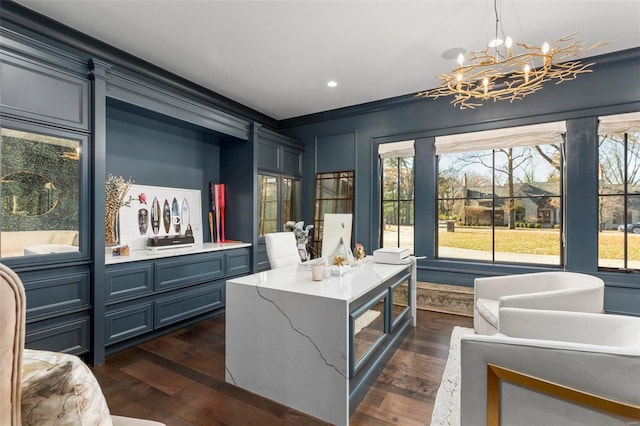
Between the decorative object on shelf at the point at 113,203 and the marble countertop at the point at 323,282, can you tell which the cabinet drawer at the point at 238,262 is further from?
the marble countertop at the point at 323,282

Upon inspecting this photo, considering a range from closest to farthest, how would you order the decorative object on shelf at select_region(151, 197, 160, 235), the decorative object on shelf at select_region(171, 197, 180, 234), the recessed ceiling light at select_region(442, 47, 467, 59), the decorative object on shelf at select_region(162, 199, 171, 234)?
the recessed ceiling light at select_region(442, 47, 467, 59) → the decorative object on shelf at select_region(151, 197, 160, 235) → the decorative object on shelf at select_region(162, 199, 171, 234) → the decorative object on shelf at select_region(171, 197, 180, 234)

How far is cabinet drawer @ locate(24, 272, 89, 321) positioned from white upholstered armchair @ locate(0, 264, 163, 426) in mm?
1967

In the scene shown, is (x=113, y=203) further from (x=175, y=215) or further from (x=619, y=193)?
(x=619, y=193)

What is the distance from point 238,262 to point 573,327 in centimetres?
342

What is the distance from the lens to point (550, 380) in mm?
1244

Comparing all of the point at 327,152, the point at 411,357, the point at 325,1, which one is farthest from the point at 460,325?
the point at 325,1

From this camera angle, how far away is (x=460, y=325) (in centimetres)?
344

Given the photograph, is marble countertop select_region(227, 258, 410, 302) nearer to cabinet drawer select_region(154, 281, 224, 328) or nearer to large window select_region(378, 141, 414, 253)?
cabinet drawer select_region(154, 281, 224, 328)

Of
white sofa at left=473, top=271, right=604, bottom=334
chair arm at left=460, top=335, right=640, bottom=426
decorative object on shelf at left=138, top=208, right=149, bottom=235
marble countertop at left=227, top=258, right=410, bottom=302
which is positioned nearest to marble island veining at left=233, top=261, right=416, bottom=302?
marble countertop at left=227, top=258, right=410, bottom=302

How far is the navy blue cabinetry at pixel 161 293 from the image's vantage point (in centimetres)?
274

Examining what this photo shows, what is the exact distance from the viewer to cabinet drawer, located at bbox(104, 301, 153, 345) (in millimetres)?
2691

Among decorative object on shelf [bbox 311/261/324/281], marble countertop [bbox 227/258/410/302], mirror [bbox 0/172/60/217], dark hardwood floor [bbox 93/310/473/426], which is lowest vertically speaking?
dark hardwood floor [bbox 93/310/473/426]

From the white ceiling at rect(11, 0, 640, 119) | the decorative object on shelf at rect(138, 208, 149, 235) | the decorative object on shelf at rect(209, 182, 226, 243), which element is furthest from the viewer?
the decorative object on shelf at rect(209, 182, 226, 243)

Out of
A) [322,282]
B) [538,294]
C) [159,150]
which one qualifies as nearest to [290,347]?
[322,282]
